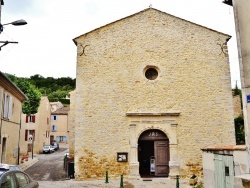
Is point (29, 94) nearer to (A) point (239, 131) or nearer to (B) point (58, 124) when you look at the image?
(B) point (58, 124)

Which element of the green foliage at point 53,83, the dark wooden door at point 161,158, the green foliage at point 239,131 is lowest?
the dark wooden door at point 161,158

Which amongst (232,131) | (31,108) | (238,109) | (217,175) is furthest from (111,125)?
(31,108)

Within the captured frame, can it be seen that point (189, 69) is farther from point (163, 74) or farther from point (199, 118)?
point (199, 118)

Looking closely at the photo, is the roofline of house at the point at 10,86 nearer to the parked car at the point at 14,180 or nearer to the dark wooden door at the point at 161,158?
the parked car at the point at 14,180

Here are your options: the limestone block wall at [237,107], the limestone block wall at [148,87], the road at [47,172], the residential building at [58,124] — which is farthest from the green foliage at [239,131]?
the residential building at [58,124]

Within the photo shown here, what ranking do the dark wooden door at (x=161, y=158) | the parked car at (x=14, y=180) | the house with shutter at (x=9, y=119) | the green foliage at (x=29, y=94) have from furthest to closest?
the green foliage at (x=29, y=94)
the dark wooden door at (x=161, y=158)
the house with shutter at (x=9, y=119)
the parked car at (x=14, y=180)

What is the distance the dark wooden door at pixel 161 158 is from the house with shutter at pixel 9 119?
7.76 meters

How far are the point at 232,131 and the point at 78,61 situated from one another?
8588mm

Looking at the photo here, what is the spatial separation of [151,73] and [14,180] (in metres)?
10.1

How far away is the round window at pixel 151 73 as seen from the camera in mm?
14672

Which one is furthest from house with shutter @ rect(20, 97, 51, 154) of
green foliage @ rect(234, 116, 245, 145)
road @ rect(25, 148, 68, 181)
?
green foliage @ rect(234, 116, 245, 145)

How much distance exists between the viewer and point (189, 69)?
565 inches

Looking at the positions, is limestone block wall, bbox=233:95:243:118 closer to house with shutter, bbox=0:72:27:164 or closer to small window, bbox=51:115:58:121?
house with shutter, bbox=0:72:27:164

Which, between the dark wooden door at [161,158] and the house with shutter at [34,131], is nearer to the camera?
the dark wooden door at [161,158]
